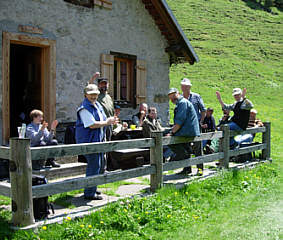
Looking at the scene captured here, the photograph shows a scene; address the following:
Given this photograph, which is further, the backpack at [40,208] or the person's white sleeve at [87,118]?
the person's white sleeve at [87,118]

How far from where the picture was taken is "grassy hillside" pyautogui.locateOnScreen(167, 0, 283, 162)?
86.2 ft

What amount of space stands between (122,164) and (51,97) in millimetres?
2163

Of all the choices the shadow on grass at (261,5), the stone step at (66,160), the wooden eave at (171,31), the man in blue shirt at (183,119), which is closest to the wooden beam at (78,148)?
the man in blue shirt at (183,119)

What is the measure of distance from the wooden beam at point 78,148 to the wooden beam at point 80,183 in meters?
0.33

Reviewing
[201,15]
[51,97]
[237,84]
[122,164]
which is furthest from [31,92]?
[201,15]

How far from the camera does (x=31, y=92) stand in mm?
8719

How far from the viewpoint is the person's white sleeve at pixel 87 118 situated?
5.16 meters

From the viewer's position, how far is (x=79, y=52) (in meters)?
8.74

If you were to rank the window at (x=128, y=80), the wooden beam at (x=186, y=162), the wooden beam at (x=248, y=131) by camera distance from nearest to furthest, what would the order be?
the wooden beam at (x=186, y=162) < the wooden beam at (x=248, y=131) < the window at (x=128, y=80)

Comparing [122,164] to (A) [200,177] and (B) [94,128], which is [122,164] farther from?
(B) [94,128]

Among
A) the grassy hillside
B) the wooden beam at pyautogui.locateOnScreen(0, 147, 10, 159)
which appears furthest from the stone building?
the grassy hillside

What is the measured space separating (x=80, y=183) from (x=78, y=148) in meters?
0.44

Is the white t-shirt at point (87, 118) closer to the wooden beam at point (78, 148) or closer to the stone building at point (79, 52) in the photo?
the wooden beam at point (78, 148)

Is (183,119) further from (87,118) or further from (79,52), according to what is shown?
(79,52)
